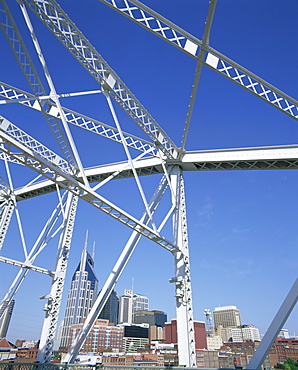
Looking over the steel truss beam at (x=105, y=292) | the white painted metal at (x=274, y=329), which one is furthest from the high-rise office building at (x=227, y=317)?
the white painted metal at (x=274, y=329)

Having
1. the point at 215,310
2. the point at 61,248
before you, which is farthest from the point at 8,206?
the point at 215,310

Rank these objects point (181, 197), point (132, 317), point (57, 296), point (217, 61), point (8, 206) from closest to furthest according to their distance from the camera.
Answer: point (217, 61), point (57, 296), point (181, 197), point (8, 206), point (132, 317)

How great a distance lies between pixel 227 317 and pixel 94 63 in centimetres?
18960

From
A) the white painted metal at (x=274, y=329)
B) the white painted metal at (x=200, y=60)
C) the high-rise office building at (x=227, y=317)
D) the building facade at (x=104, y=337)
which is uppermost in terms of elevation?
the high-rise office building at (x=227, y=317)

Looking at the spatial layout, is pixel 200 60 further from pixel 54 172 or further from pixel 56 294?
pixel 56 294

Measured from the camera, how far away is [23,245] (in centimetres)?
1594

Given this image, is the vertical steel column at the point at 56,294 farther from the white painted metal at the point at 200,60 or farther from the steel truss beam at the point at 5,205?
the white painted metal at the point at 200,60

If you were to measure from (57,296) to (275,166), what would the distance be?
44.3 ft

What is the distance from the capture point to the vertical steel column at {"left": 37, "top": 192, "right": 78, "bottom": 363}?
13.1m

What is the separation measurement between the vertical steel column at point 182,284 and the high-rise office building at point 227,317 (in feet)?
588

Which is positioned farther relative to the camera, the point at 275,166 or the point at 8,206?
the point at 8,206

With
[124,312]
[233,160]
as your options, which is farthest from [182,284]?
[124,312]

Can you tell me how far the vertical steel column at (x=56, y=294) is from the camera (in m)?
13.1

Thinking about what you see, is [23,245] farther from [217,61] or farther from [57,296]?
[217,61]
